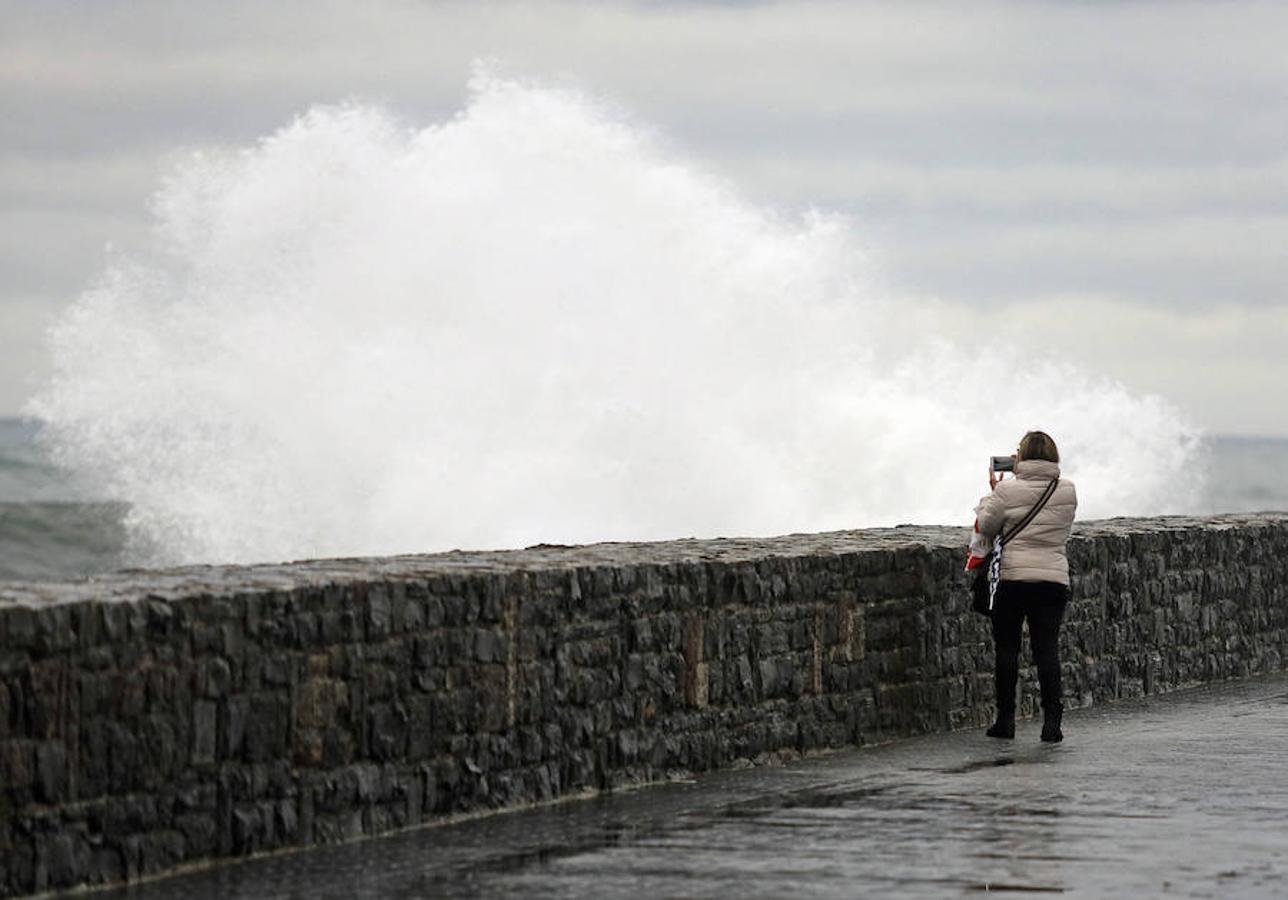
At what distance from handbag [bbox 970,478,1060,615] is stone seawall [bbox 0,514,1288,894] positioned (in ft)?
0.92

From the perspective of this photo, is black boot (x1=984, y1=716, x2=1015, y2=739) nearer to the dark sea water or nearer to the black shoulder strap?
the black shoulder strap

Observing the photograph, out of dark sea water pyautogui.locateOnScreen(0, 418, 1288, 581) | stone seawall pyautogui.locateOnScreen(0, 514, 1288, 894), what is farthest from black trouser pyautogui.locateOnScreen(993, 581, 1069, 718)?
dark sea water pyautogui.locateOnScreen(0, 418, 1288, 581)

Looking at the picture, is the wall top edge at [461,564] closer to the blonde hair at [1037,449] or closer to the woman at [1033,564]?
the woman at [1033,564]

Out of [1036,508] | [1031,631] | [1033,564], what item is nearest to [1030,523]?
[1036,508]

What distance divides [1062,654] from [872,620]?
2440mm

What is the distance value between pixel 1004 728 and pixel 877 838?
3961 mm

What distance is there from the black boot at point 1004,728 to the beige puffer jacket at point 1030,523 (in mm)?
722

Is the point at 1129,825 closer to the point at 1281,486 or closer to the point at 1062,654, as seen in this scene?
the point at 1062,654

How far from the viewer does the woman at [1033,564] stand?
1302cm

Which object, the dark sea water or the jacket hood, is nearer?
the jacket hood

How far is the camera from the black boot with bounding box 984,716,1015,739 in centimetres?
1316

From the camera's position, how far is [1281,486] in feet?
310

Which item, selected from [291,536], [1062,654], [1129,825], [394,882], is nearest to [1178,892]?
[1129,825]

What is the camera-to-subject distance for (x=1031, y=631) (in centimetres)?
1336
